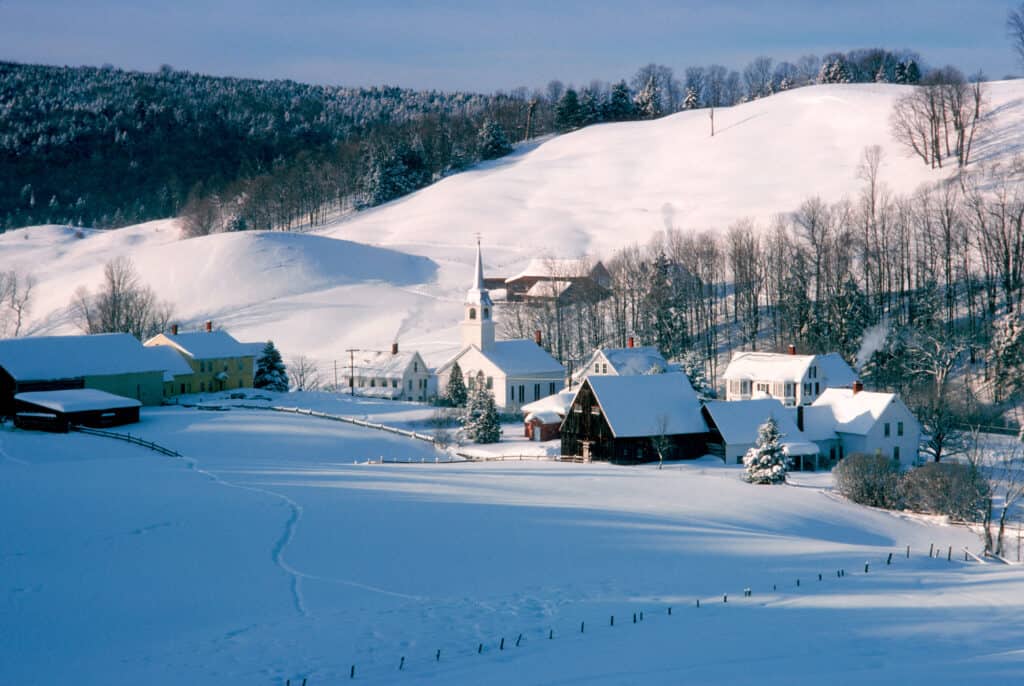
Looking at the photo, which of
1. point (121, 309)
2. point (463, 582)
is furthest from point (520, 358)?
point (463, 582)

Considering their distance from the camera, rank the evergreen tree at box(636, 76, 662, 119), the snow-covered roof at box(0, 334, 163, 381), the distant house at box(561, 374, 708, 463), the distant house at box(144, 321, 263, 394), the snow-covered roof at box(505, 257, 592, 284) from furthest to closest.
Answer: the evergreen tree at box(636, 76, 662, 119), the snow-covered roof at box(505, 257, 592, 284), the distant house at box(144, 321, 263, 394), the snow-covered roof at box(0, 334, 163, 381), the distant house at box(561, 374, 708, 463)

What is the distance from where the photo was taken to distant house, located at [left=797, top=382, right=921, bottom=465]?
149 ft

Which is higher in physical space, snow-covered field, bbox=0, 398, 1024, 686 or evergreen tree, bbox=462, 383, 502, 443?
evergreen tree, bbox=462, 383, 502, 443

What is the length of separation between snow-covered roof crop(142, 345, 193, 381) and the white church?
48.5ft

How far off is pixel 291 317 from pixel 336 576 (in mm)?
64958

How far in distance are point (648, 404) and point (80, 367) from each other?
94.7ft

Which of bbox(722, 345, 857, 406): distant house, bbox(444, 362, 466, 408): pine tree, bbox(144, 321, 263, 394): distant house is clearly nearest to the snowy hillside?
bbox(444, 362, 466, 408): pine tree

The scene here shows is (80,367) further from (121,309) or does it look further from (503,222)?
(503,222)

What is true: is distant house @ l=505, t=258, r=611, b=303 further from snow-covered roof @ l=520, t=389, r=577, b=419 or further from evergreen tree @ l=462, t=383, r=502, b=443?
evergreen tree @ l=462, t=383, r=502, b=443

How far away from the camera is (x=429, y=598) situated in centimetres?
2205

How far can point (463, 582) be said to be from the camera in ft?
76.9

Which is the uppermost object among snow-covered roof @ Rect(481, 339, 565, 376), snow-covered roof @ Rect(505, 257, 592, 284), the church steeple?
snow-covered roof @ Rect(505, 257, 592, 284)

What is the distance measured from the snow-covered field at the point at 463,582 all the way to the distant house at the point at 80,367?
14.8 m

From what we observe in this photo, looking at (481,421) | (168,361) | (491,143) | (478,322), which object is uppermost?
(491,143)
